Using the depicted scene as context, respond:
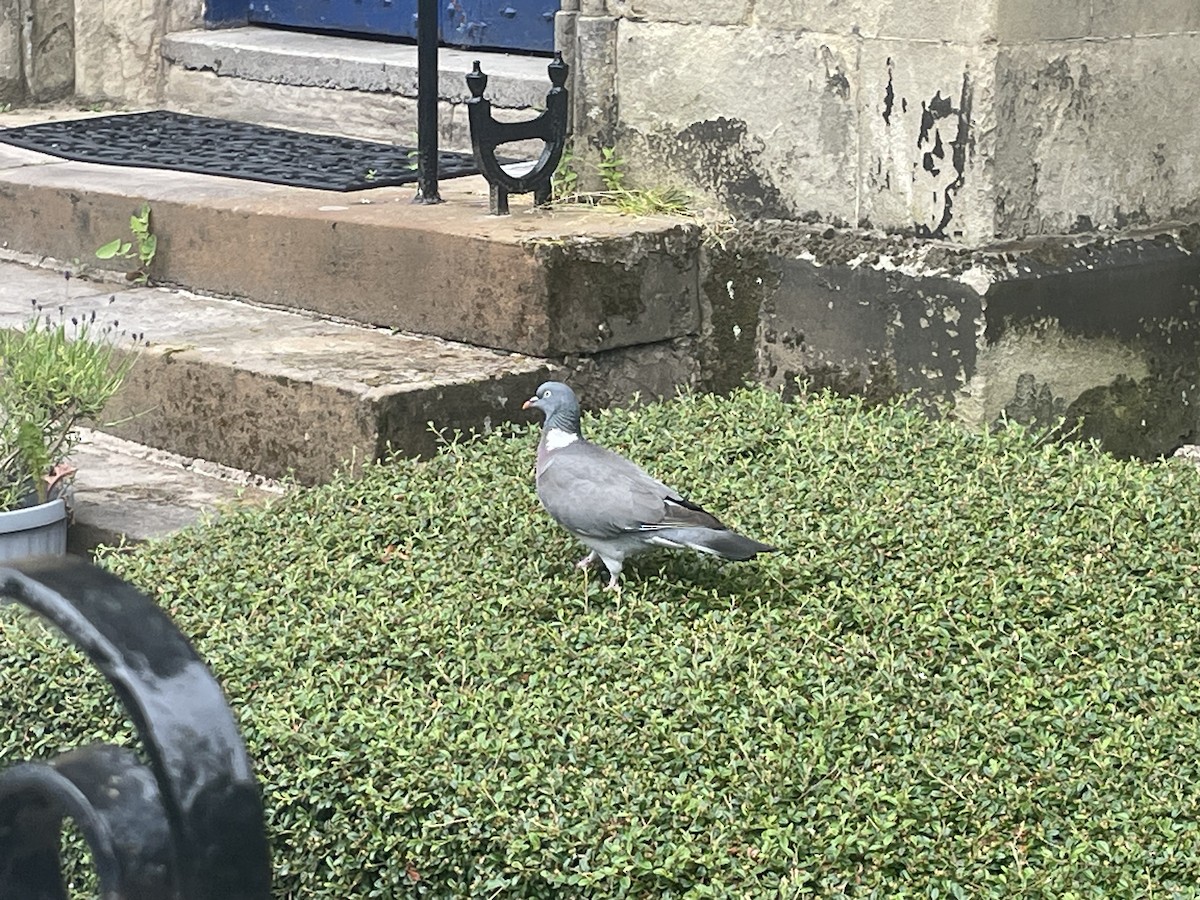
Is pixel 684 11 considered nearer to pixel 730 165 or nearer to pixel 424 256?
pixel 730 165

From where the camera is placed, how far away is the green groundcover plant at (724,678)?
104 inches

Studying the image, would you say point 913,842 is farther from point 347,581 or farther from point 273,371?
point 273,371

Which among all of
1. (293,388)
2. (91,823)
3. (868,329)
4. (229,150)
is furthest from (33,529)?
(91,823)

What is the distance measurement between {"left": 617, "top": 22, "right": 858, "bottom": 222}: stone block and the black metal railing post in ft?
1.80

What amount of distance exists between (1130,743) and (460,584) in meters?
1.35

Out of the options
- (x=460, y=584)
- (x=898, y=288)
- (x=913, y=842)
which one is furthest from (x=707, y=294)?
(x=913, y=842)

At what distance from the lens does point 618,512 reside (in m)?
3.35

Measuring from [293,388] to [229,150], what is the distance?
2.17 metres

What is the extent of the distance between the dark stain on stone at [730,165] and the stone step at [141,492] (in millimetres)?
1530

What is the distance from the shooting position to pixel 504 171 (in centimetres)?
498

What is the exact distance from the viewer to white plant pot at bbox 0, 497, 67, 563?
3824 millimetres

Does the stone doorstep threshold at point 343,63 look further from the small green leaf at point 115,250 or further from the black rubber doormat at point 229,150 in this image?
the small green leaf at point 115,250

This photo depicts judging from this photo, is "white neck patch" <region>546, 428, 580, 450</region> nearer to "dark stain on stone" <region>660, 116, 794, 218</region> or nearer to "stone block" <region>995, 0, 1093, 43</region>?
"dark stain on stone" <region>660, 116, 794, 218</region>

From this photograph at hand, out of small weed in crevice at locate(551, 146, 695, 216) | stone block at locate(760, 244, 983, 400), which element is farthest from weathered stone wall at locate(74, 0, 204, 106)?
stone block at locate(760, 244, 983, 400)
